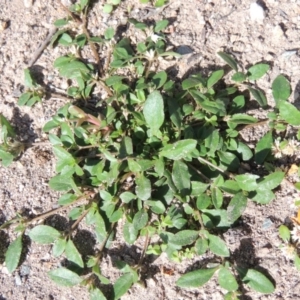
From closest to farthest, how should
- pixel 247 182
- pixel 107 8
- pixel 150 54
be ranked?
pixel 247 182 → pixel 150 54 → pixel 107 8

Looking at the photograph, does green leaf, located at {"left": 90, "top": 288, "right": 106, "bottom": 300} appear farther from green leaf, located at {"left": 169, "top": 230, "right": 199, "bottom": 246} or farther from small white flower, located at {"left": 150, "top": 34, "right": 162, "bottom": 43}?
small white flower, located at {"left": 150, "top": 34, "right": 162, "bottom": 43}

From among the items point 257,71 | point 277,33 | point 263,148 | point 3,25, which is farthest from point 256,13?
point 3,25

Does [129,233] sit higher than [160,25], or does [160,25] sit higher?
[160,25]

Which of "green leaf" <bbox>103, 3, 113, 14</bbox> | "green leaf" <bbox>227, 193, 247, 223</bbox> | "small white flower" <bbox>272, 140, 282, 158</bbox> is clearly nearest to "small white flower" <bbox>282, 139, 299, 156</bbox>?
"small white flower" <bbox>272, 140, 282, 158</bbox>

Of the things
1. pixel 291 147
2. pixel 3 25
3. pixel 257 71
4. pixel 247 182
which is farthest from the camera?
pixel 3 25

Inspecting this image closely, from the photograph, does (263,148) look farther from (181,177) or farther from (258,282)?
(258,282)

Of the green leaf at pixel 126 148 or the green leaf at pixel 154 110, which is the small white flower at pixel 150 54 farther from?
the green leaf at pixel 126 148

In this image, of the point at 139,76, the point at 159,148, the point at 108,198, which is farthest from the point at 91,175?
the point at 139,76
